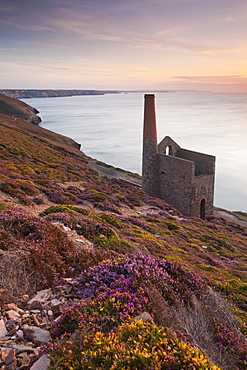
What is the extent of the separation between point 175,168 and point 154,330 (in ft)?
89.3

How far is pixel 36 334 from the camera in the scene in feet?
14.6

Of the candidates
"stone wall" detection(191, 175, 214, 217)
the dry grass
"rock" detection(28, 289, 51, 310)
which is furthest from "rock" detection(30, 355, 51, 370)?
"stone wall" detection(191, 175, 214, 217)

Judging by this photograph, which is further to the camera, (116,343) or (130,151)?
(130,151)

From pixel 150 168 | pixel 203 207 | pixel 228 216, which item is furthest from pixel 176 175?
pixel 228 216

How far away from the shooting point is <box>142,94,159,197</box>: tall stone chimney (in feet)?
105

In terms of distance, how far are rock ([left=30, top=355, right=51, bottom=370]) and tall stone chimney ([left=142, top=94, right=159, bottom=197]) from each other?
1173 inches

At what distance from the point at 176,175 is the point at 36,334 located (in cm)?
2710

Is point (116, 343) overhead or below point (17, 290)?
overhead

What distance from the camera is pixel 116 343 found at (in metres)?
3.68

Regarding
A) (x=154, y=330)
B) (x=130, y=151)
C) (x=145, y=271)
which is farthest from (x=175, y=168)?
(x=130, y=151)

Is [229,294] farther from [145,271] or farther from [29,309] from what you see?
[29,309]

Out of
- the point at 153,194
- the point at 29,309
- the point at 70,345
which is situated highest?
the point at 70,345

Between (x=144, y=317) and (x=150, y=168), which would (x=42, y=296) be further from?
(x=150, y=168)

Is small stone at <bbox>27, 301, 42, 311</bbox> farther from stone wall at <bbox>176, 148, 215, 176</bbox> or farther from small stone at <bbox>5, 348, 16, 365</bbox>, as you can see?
stone wall at <bbox>176, 148, 215, 176</bbox>
